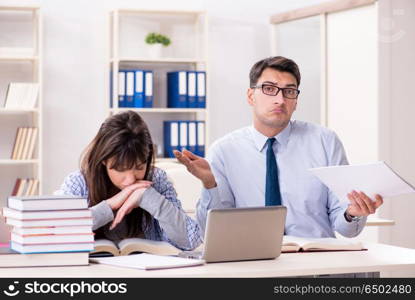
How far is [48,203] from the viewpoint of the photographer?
2162 mm

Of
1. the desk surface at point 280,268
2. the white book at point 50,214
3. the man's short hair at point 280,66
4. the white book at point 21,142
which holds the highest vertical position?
the man's short hair at point 280,66

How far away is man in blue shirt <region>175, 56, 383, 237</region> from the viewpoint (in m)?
3.06

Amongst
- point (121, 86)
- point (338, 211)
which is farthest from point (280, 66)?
point (121, 86)

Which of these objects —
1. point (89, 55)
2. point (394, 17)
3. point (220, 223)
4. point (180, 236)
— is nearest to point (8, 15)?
point (89, 55)

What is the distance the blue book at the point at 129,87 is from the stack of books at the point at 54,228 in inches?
138

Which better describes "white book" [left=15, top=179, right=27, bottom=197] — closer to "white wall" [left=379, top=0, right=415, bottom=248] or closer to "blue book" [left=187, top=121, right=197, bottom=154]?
"blue book" [left=187, top=121, right=197, bottom=154]

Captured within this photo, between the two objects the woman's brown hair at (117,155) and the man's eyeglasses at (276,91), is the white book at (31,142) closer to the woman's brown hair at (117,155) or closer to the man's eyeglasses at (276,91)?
the man's eyeglasses at (276,91)

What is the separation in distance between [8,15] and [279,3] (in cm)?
211

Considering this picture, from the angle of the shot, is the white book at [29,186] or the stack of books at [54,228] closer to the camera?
the stack of books at [54,228]

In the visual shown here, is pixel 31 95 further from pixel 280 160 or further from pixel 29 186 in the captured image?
pixel 280 160

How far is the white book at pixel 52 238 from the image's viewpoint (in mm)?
2143

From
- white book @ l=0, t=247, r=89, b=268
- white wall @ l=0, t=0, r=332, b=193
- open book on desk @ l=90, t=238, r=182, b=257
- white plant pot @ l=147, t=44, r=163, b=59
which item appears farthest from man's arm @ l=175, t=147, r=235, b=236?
white wall @ l=0, t=0, r=332, b=193

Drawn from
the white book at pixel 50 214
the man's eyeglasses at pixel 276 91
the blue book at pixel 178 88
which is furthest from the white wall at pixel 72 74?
the white book at pixel 50 214

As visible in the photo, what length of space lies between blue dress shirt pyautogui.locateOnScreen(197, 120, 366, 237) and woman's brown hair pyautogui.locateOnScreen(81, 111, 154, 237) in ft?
1.57
